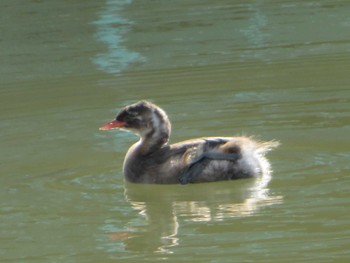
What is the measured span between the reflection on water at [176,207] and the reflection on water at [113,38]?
5062 mm

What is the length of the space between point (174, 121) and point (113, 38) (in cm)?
505

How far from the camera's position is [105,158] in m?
11.4

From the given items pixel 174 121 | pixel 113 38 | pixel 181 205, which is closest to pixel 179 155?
pixel 181 205

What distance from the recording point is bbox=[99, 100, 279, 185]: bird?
1052 centimetres

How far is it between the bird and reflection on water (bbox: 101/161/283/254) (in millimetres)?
75

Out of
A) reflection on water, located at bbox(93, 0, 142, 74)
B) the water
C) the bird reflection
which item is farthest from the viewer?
reflection on water, located at bbox(93, 0, 142, 74)

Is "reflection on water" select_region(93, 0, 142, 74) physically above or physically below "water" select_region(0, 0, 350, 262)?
below

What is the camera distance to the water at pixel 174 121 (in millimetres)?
8859

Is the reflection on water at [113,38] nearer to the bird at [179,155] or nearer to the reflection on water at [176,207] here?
the bird at [179,155]

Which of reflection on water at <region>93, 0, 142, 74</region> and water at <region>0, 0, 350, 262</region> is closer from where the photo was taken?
water at <region>0, 0, 350, 262</region>

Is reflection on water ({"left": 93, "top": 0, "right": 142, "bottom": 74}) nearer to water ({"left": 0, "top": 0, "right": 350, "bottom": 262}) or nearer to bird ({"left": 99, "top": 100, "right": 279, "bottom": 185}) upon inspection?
water ({"left": 0, "top": 0, "right": 350, "bottom": 262})

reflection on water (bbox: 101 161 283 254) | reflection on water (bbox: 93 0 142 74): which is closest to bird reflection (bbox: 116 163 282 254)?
reflection on water (bbox: 101 161 283 254)

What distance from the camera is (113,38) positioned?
17.4 meters

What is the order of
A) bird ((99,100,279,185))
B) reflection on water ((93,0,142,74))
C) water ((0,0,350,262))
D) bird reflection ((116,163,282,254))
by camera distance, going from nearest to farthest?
1. water ((0,0,350,262))
2. bird reflection ((116,163,282,254))
3. bird ((99,100,279,185))
4. reflection on water ((93,0,142,74))
